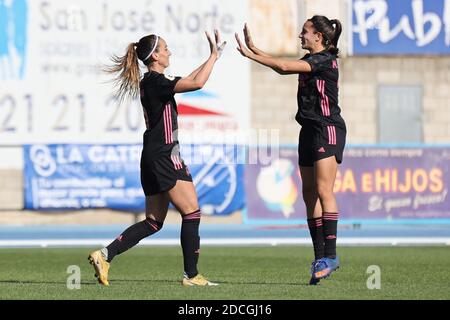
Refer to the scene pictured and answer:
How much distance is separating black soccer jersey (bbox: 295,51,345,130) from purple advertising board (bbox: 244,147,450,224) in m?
13.2

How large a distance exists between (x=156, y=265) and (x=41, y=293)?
434 centimetres

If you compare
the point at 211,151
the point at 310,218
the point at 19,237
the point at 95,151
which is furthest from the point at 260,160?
the point at 310,218

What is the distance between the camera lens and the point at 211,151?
938 inches

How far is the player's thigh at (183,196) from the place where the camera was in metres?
9.56

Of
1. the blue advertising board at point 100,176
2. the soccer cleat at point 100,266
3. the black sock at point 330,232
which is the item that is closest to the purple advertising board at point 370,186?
the blue advertising board at point 100,176

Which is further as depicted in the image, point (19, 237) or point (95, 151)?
point (95, 151)

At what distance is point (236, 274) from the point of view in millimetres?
11594

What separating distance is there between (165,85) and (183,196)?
36.1 inches

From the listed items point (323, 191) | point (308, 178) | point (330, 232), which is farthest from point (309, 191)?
point (330, 232)

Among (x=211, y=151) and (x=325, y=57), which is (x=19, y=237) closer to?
(x=211, y=151)

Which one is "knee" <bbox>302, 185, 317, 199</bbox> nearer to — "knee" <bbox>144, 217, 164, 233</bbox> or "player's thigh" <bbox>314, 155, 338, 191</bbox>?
"player's thigh" <bbox>314, 155, 338, 191</bbox>

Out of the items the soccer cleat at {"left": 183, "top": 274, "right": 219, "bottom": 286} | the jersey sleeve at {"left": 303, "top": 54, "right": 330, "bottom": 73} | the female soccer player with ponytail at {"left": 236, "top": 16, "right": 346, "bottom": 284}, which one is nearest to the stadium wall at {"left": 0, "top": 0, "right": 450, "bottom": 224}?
the female soccer player with ponytail at {"left": 236, "top": 16, "right": 346, "bottom": 284}

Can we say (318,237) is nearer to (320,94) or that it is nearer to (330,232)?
(330,232)

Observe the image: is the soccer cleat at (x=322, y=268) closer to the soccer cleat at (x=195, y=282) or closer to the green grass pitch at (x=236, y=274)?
the green grass pitch at (x=236, y=274)
